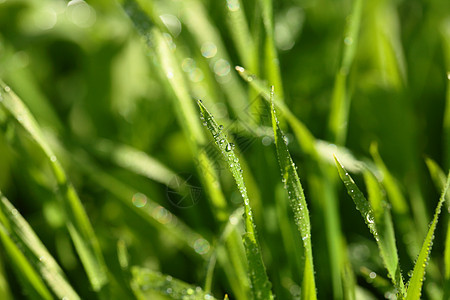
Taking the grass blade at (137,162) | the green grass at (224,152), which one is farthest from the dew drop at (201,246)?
the grass blade at (137,162)

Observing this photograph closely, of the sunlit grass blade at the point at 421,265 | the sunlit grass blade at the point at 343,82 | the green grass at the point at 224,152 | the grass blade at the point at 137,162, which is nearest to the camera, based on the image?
the sunlit grass blade at the point at 421,265

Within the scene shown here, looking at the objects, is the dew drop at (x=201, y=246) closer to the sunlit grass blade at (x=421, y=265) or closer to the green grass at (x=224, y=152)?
the green grass at (x=224, y=152)

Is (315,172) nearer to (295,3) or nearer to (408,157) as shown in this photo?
(408,157)

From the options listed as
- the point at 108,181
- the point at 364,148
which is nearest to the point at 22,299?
the point at 108,181

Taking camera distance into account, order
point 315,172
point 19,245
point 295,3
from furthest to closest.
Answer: point 295,3
point 315,172
point 19,245

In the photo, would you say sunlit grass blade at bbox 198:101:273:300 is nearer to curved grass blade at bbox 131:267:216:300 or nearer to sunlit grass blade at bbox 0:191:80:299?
curved grass blade at bbox 131:267:216:300

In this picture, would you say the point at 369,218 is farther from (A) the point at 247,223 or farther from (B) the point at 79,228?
(B) the point at 79,228
